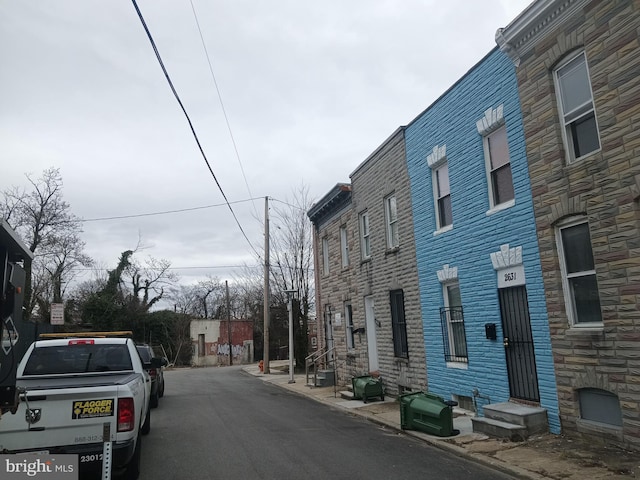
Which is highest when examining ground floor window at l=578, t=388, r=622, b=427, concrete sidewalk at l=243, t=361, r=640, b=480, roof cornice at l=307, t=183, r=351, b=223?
roof cornice at l=307, t=183, r=351, b=223

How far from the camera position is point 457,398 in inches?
431

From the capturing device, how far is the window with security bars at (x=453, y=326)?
11.0m

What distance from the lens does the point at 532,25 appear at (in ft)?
28.5

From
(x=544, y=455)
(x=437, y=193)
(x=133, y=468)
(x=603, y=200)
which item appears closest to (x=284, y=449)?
(x=133, y=468)

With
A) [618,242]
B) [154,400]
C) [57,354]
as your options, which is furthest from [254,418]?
[618,242]

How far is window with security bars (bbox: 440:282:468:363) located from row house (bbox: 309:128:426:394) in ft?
3.57

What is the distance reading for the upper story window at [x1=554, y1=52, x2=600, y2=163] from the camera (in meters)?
7.85

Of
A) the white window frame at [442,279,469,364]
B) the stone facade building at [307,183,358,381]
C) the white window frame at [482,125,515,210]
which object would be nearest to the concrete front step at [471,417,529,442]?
the white window frame at [442,279,469,364]

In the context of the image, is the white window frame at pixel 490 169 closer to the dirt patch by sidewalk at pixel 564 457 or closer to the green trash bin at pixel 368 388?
the dirt patch by sidewalk at pixel 564 457

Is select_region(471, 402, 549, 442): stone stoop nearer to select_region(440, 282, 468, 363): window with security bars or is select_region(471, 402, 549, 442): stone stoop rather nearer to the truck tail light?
select_region(440, 282, 468, 363): window with security bars

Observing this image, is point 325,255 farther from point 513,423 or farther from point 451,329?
point 513,423

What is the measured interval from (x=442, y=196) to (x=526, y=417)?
5382 mm
